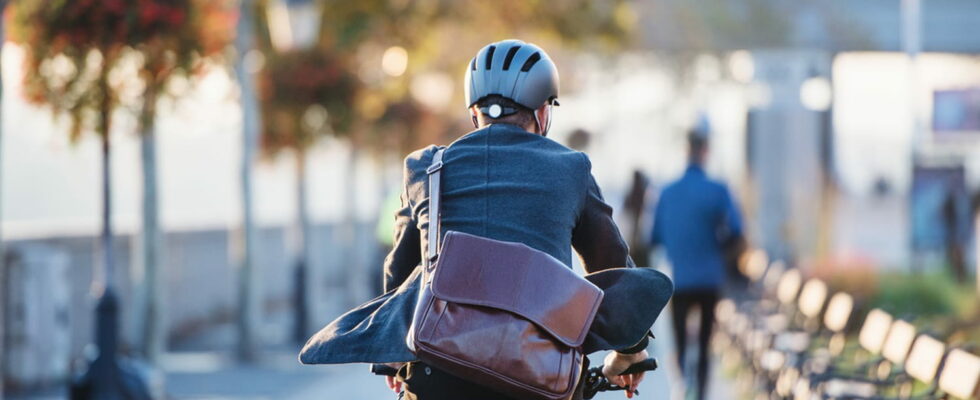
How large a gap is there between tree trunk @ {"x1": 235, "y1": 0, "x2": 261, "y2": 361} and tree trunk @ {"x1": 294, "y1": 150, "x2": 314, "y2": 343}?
164cm

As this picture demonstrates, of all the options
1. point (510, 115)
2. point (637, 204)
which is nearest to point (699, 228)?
point (637, 204)

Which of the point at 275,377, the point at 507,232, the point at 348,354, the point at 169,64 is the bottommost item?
the point at 275,377

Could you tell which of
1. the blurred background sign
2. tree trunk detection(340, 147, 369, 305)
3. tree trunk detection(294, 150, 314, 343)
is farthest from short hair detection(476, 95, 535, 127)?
tree trunk detection(340, 147, 369, 305)

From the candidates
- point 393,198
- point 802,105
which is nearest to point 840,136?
point 802,105

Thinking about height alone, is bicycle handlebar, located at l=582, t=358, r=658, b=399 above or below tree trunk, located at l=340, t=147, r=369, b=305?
above

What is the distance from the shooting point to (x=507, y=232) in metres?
4.15

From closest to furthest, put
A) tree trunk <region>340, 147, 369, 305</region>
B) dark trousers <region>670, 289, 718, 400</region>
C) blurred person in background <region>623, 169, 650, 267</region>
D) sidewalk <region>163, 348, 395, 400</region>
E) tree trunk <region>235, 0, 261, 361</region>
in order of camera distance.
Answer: dark trousers <region>670, 289, 718, 400</region>, sidewalk <region>163, 348, 395, 400</region>, blurred person in background <region>623, 169, 650, 267</region>, tree trunk <region>235, 0, 261, 361</region>, tree trunk <region>340, 147, 369, 305</region>

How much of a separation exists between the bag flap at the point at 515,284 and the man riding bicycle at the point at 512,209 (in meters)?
0.03

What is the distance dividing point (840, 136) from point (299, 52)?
1279 cm

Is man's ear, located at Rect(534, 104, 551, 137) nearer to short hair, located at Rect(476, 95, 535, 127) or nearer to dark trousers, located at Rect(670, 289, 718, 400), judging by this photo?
short hair, located at Rect(476, 95, 535, 127)

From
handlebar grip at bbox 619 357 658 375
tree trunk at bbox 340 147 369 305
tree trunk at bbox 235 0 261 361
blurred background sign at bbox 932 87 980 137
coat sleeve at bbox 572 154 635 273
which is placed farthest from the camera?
tree trunk at bbox 340 147 369 305

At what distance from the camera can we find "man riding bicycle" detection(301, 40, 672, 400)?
413 centimetres

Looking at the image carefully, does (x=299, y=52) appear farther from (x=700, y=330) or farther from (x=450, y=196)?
(x=450, y=196)

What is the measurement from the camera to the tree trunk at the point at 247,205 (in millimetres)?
16344
